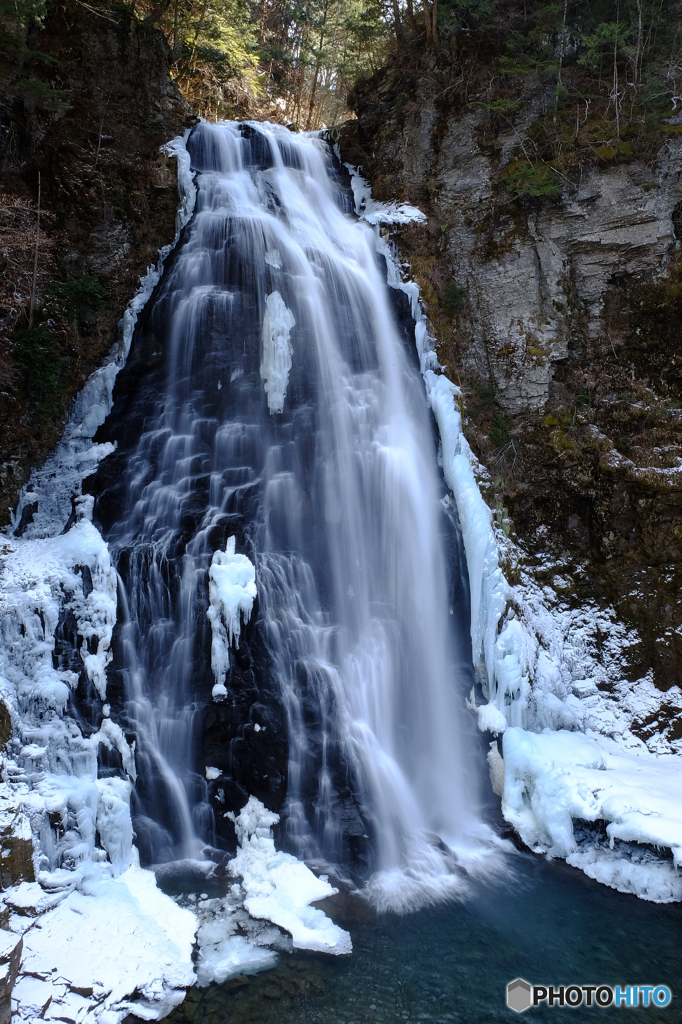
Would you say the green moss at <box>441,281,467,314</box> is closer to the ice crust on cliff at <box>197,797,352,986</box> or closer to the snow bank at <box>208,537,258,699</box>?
the snow bank at <box>208,537,258,699</box>

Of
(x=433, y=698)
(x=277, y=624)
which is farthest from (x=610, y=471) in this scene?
(x=277, y=624)

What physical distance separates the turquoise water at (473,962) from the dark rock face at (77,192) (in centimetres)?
618

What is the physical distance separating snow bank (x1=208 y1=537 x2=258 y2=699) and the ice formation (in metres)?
2.73

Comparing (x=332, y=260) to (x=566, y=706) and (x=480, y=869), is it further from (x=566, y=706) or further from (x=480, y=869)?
(x=480, y=869)

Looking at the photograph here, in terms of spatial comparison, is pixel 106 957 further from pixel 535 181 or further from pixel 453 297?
pixel 535 181

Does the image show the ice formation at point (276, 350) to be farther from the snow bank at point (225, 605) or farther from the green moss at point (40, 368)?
the green moss at point (40, 368)

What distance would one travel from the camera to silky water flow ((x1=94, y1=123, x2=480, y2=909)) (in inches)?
288

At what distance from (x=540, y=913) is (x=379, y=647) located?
3467 millimetres

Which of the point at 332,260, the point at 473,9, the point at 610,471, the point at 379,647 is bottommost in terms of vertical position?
the point at 379,647

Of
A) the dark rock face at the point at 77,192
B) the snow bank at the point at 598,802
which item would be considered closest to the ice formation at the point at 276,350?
the dark rock face at the point at 77,192

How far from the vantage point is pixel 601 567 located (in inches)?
378

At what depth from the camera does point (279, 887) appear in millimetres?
6398

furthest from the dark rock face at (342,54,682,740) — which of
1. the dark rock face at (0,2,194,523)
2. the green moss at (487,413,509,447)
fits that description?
the dark rock face at (0,2,194,523)

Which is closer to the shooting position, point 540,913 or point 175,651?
point 540,913
